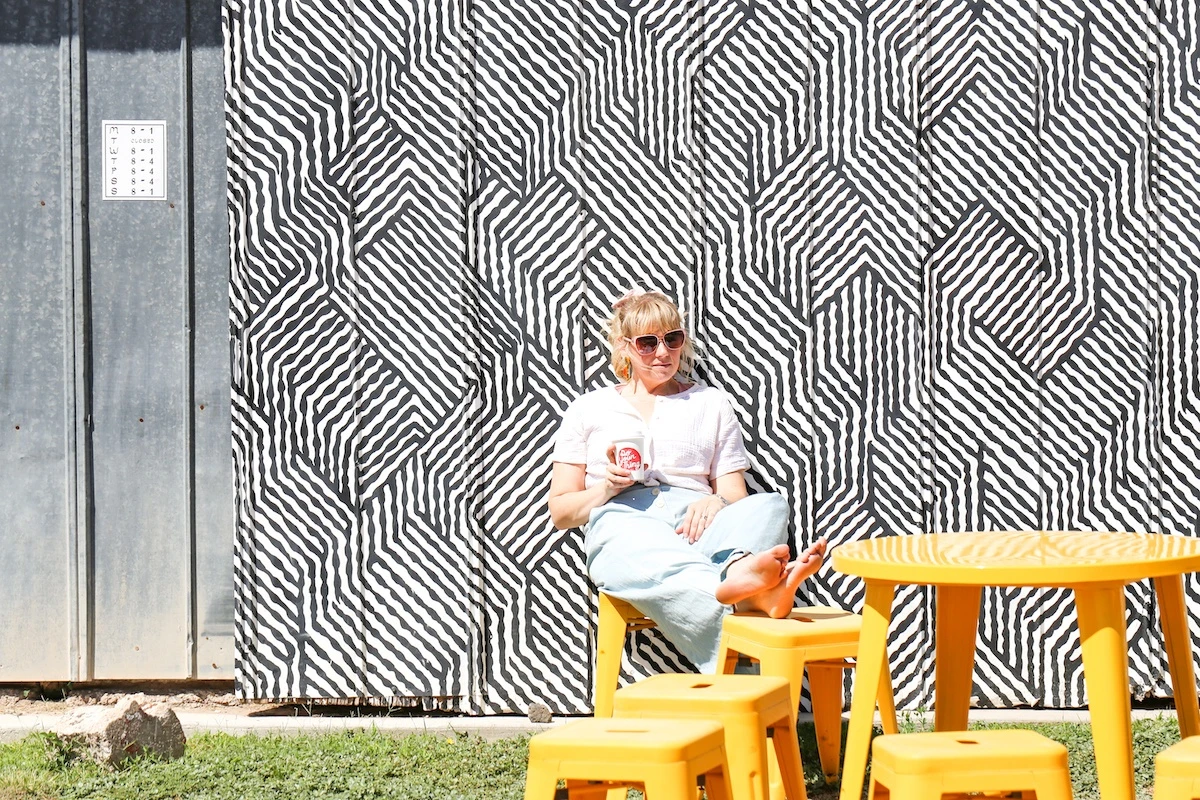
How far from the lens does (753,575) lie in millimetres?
3135

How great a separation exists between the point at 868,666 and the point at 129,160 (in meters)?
3.23

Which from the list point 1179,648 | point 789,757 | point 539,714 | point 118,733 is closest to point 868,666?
point 789,757

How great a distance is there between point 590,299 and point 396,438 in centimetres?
83

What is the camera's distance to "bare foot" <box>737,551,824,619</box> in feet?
10.4

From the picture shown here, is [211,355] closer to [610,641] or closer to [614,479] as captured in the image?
[614,479]

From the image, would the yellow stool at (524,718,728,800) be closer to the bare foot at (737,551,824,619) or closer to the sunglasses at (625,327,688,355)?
the bare foot at (737,551,824,619)

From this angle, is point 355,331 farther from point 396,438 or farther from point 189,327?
point 189,327

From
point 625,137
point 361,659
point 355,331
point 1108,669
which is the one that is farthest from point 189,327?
point 1108,669

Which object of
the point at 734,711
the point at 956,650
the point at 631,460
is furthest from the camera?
the point at 631,460

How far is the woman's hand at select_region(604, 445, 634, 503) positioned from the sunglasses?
34 centimetres

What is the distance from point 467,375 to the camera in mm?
3939

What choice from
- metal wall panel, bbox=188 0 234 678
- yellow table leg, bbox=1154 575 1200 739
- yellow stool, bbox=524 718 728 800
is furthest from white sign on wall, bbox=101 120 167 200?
yellow table leg, bbox=1154 575 1200 739

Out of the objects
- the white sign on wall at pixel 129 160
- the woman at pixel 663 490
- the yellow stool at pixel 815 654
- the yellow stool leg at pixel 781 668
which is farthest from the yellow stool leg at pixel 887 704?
the white sign on wall at pixel 129 160

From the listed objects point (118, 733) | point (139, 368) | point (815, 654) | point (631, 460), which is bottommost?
point (118, 733)
